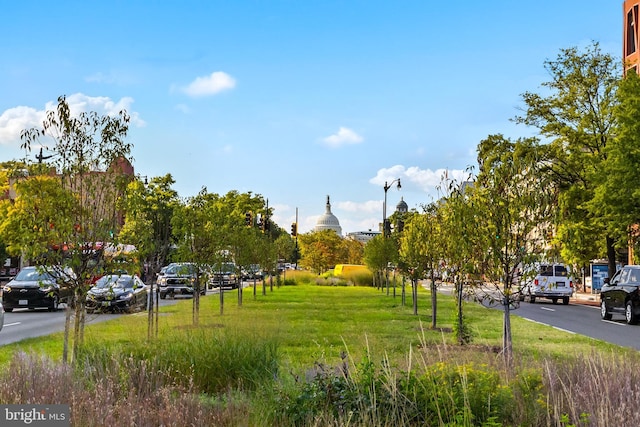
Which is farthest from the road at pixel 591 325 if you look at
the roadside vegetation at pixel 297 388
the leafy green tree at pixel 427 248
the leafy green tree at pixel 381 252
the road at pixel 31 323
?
the road at pixel 31 323

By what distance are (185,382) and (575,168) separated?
37356mm

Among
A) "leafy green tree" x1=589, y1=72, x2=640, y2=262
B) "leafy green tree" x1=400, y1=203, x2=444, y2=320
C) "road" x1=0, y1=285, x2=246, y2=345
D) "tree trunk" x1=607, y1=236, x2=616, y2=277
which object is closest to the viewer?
"road" x1=0, y1=285, x2=246, y2=345

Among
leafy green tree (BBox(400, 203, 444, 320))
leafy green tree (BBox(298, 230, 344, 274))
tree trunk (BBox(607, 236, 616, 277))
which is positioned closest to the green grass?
leafy green tree (BBox(400, 203, 444, 320))

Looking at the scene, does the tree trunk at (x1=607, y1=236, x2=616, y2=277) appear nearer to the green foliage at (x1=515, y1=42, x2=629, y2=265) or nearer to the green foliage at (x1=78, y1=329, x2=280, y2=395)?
the green foliage at (x1=515, y1=42, x2=629, y2=265)

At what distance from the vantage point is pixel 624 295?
2441 cm

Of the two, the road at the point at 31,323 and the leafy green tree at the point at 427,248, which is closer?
the road at the point at 31,323

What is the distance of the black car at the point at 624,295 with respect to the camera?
936 inches

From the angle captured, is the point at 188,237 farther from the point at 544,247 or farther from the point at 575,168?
the point at 575,168

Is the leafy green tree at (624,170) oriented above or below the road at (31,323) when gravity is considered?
above

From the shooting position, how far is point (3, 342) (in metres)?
17.0

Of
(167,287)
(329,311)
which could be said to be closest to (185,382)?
(329,311)

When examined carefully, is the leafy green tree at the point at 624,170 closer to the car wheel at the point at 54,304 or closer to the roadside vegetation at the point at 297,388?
the car wheel at the point at 54,304

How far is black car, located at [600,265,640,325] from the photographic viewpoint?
936 inches

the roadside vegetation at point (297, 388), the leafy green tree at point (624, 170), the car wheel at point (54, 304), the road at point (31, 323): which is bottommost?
the road at point (31, 323)
